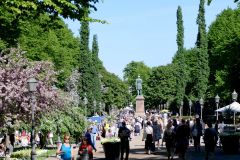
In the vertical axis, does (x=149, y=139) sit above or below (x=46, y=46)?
below

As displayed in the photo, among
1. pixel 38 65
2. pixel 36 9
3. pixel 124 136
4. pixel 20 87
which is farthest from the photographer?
pixel 38 65

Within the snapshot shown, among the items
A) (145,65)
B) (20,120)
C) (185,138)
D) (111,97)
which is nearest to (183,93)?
(111,97)

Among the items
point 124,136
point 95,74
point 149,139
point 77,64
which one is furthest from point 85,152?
point 95,74

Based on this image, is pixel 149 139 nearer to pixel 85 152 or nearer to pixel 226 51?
pixel 85 152

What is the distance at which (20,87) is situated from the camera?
93.5 feet

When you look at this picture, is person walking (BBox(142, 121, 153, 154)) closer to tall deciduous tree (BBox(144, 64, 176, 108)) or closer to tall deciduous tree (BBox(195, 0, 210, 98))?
tall deciduous tree (BBox(195, 0, 210, 98))

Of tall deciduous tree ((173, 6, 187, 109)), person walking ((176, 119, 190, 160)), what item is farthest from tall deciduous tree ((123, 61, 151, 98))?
person walking ((176, 119, 190, 160))

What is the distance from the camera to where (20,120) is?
2983 cm

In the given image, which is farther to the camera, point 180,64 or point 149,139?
point 180,64

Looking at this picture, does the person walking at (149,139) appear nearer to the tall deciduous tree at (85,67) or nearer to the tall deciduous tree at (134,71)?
the tall deciduous tree at (85,67)

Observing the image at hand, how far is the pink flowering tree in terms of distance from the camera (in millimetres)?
27108

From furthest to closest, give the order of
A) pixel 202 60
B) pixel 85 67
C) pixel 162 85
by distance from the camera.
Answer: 1. pixel 162 85
2. pixel 85 67
3. pixel 202 60

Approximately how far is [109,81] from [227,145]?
11479cm

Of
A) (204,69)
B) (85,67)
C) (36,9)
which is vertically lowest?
(36,9)
